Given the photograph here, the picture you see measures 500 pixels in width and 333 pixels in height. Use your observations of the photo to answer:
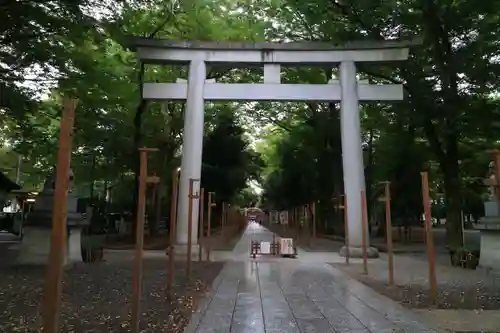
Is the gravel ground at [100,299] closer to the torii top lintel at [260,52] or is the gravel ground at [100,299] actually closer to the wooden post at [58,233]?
the wooden post at [58,233]

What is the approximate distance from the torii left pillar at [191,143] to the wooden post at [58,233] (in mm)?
13094

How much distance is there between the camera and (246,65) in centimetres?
1809

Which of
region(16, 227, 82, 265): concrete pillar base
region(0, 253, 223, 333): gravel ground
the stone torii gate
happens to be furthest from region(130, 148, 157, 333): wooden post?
the stone torii gate

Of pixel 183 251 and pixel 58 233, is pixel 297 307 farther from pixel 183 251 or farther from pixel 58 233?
pixel 183 251

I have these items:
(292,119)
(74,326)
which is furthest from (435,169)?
(74,326)

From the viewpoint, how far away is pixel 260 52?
17.6 meters

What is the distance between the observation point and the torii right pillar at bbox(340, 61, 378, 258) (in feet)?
55.3

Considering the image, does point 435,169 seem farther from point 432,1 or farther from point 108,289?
point 108,289

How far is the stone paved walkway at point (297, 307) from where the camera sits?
20.5 feet

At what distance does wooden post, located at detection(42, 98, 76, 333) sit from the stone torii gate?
13531 mm

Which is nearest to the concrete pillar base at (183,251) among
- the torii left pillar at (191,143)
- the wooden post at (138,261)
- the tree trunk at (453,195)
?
the torii left pillar at (191,143)

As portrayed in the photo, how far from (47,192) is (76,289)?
14.7ft

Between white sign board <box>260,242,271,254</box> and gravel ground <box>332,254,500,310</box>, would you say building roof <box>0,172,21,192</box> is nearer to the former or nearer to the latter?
white sign board <box>260,242,271,254</box>

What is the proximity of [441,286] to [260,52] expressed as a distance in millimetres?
10674
